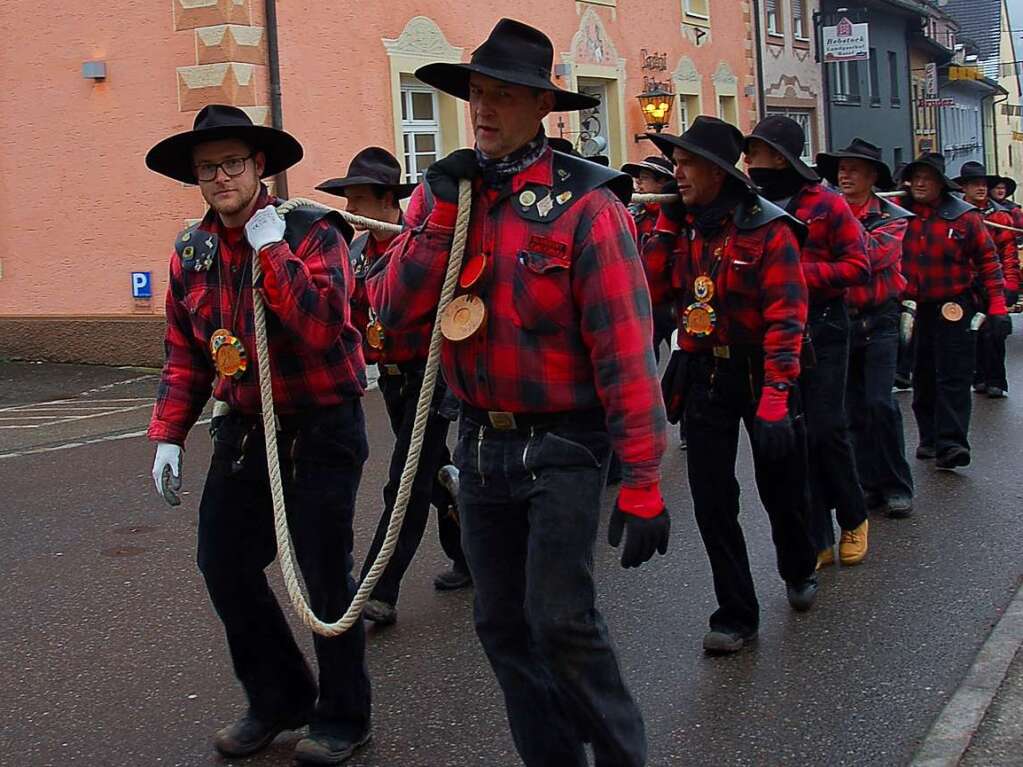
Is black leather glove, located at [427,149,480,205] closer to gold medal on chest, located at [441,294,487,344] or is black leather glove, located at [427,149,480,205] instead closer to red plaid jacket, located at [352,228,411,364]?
gold medal on chest, located at [441,294,487,344]

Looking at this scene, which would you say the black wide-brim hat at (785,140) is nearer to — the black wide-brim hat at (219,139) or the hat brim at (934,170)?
the black wide-brim hat at (219,139)

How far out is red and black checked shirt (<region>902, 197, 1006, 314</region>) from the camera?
8.61 m

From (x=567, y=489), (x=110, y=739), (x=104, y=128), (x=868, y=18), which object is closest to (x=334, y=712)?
(x=110, y=739)

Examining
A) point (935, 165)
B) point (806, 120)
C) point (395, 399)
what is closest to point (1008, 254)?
point (935, 165)

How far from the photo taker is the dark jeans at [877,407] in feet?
24.0

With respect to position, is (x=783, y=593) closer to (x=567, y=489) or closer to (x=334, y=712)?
(x=334, y=712)

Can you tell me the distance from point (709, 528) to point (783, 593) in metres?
0.92

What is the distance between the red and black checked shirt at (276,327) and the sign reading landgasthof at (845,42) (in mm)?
29691

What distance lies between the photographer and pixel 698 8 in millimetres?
26188

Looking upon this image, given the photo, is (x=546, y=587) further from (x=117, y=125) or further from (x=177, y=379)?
(x=117, y=125)

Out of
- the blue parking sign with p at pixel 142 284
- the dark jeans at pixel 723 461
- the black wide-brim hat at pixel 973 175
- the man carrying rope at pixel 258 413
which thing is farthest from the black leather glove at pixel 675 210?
the blue parking sign with p at pixel 142 284

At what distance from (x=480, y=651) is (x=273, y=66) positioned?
11.4 metres

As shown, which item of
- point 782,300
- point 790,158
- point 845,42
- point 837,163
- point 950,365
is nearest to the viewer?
point 782,300

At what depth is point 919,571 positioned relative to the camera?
247 inches
